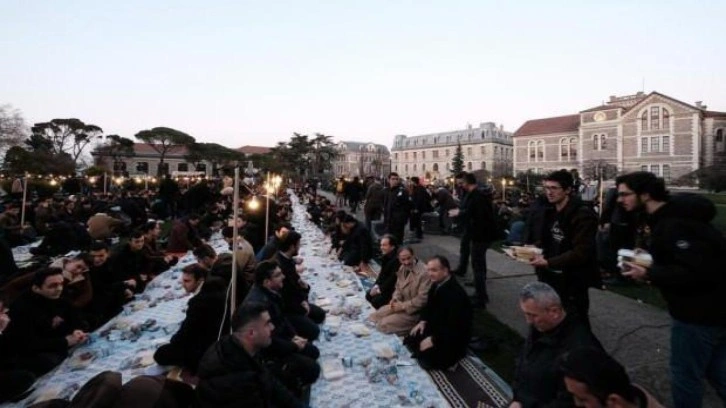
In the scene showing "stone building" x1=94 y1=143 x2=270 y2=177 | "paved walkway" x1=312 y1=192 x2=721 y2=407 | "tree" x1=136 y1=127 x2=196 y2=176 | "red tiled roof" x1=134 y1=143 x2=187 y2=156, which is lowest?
"paved walkway" x1=312 y1=192 x2=721 y2=407

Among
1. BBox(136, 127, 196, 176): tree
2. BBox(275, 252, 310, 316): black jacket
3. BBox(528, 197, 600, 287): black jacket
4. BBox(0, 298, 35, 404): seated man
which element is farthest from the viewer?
BBox(136, 127, 196, 176): tree

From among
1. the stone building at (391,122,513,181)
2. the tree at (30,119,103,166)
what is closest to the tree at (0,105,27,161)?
the tree at (30,119,103,166)

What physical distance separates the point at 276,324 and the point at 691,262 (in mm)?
3370

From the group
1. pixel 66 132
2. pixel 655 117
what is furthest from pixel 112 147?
pixel 655 117

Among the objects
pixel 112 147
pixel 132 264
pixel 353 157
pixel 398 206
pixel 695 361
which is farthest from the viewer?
pixel 353 157

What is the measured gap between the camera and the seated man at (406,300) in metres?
4.95

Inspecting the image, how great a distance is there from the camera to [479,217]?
5.88 m

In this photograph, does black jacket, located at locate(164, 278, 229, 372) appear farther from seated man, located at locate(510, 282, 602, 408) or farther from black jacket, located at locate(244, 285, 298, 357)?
seated man, located at locate(510, 282, 602, 408)

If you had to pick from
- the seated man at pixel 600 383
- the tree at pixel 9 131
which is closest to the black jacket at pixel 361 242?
the seated man at pixel 600 383

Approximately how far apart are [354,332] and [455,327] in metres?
1.46

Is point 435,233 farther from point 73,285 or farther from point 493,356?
point 73,285

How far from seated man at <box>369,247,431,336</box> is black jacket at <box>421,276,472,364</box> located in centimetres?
64

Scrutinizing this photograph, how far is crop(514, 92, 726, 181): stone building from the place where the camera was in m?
46.8

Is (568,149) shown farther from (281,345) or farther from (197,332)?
(197,332)
